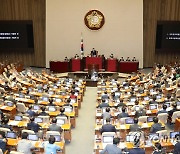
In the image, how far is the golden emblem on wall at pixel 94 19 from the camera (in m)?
28.5

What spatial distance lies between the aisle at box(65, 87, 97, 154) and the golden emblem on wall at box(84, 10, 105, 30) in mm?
10213

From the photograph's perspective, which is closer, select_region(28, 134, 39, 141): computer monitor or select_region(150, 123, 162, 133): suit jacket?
select_region(28, 134, 39, 141): computer monitor

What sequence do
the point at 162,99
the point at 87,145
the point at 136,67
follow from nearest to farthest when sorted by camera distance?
the point at 87,145 < the point at 162,99 < the point at 136,67

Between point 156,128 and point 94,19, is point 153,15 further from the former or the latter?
point 156,128

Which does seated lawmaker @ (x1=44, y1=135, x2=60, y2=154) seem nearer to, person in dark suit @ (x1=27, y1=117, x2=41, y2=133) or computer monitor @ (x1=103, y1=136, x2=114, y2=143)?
computer monitor @ (x1=103, y1=136, x2=114, y2=143)

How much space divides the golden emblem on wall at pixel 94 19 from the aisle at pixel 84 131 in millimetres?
10213

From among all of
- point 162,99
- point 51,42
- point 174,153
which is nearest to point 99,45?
point 51,42

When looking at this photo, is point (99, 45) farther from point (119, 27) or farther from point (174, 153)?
point (174, 153)

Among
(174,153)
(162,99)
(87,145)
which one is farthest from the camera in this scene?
(162,99)

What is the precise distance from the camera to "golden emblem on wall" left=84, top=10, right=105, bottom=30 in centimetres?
2847

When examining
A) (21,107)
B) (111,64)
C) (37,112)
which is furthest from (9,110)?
(111,64)

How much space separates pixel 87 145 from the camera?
1301 centimetres

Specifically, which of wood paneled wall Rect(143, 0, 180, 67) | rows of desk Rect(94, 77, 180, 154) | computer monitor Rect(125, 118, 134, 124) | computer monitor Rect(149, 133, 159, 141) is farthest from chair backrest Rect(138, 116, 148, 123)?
wood paneled wall Rect(143, 0, 180, 67)

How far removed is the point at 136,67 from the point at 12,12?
11.5 metres
